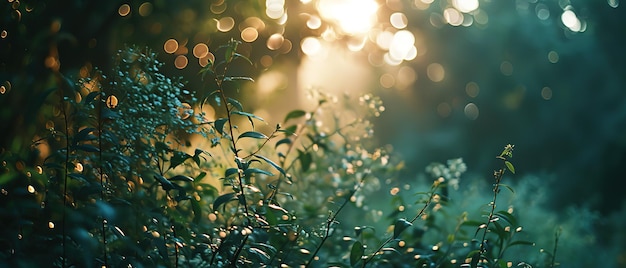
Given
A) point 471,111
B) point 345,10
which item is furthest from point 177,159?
point 471,111

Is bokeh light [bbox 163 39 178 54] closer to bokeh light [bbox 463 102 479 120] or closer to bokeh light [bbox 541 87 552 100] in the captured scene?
bokeh light [bbox 541 87 552 100]

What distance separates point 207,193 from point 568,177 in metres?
8.98

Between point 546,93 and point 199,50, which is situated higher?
point 546,93

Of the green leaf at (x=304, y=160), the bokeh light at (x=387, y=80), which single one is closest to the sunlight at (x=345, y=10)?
the green leaf at (x=304, y=160)

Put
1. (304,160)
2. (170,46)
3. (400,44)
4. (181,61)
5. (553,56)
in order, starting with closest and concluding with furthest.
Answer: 1. (304,160)
2. (181,61)
3. (170,46)
4. (400,44)
5. (553,56)

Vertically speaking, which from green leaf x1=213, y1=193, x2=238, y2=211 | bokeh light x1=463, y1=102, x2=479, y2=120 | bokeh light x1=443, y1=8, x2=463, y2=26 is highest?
bokeh light x1=443, y1=8, x2=463, y2=26

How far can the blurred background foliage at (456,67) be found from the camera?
326cm

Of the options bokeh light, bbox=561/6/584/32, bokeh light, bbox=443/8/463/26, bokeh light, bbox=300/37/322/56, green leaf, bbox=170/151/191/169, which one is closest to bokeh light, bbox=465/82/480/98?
bokeh light, bbox=443/8/463/26

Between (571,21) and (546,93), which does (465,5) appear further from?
(546,93)

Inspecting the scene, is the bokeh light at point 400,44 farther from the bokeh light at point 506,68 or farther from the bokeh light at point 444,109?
the bokeh light at point 444,109

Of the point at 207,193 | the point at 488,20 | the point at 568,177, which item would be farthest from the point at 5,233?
the point at 488,20

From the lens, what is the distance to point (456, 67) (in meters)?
12.5

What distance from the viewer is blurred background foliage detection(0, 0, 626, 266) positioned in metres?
3.26

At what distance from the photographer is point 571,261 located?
4.14m
